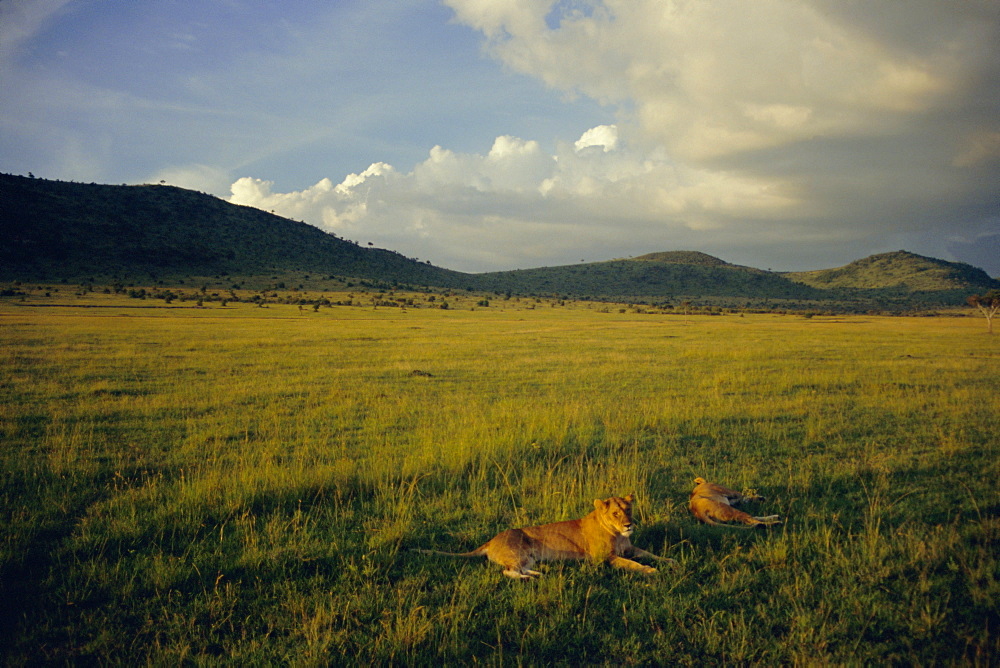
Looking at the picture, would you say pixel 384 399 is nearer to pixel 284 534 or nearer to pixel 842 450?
pixel 284 534

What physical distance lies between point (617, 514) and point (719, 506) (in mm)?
1897

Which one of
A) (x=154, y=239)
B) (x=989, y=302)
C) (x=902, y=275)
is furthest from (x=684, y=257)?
(x=154, y=239)

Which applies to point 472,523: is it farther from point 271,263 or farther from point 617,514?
point 271,263

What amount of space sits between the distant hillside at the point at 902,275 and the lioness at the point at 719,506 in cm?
16138

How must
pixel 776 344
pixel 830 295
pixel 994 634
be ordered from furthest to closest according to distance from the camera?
pixel 830 295 → pixel 776 344 → pixel 994 634

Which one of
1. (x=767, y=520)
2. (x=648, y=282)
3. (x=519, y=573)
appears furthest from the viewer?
(x=648, y=282)

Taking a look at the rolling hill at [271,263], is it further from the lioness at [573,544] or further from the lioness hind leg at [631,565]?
the lioness hind leg at [631,565]

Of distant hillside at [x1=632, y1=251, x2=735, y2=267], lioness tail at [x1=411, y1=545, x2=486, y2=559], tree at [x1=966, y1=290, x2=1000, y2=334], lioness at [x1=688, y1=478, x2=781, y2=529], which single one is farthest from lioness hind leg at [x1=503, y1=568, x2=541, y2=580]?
distant hillside at [x1=632, y1=251, x2=735, y2=267]

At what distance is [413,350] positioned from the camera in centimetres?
2475

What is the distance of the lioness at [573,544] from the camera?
4543 mm

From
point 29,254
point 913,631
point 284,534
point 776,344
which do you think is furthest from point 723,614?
point 29,254

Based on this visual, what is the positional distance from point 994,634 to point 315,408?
38.4 feet

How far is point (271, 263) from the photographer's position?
96.8 meters

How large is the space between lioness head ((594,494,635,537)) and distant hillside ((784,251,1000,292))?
537ft
